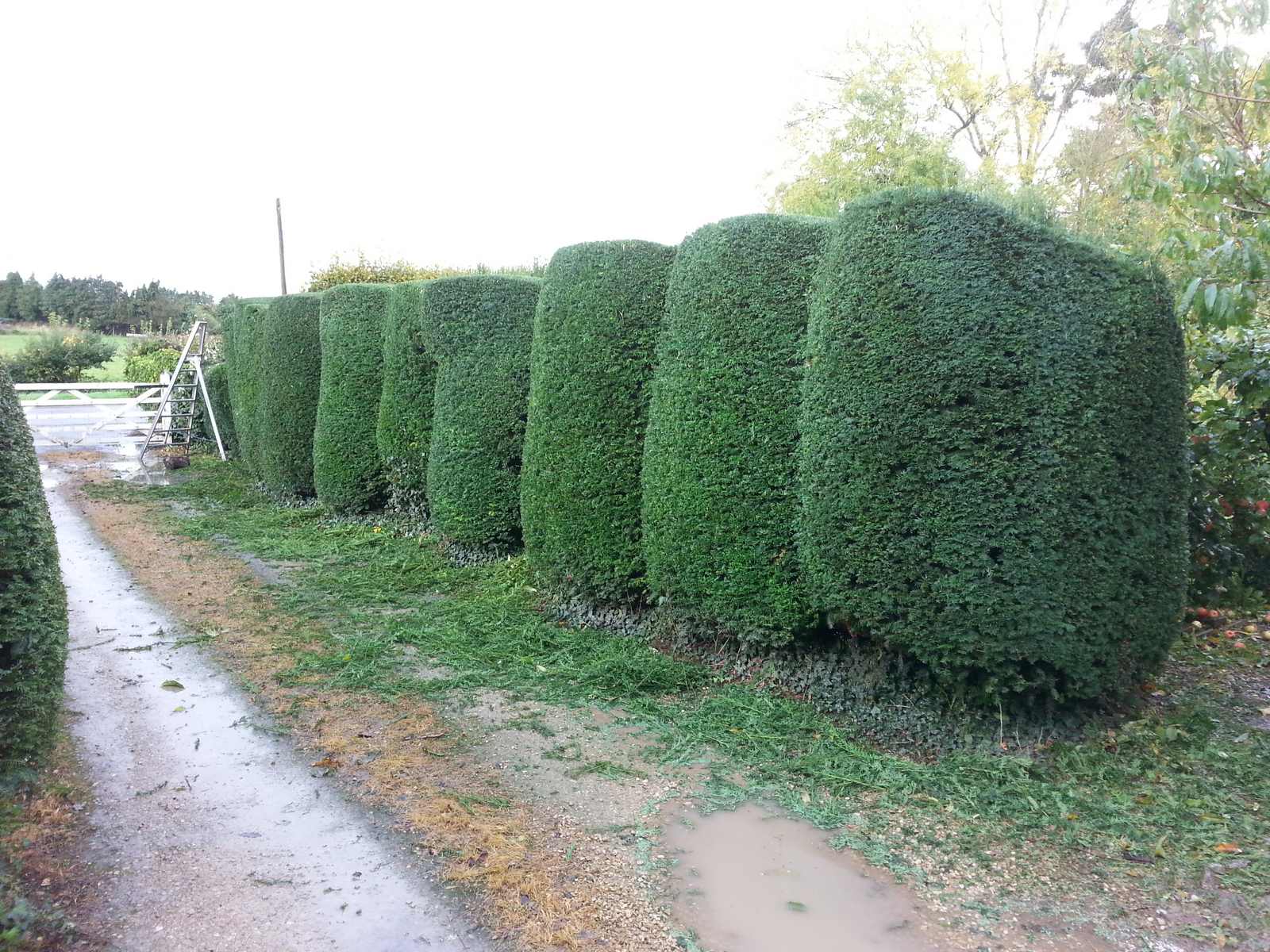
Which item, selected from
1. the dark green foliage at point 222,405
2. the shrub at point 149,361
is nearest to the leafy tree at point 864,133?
the dark green foliage at point 222,405

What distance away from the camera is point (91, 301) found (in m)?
40.5

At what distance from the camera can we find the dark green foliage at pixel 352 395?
10.4m

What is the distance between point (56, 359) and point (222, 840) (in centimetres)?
2986

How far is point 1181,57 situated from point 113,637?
25.5 feet

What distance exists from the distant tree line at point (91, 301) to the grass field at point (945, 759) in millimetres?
35059

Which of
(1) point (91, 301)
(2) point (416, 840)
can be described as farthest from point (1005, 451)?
(1) point (91, 301)

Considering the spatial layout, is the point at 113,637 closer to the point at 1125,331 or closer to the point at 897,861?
the point at 897,861

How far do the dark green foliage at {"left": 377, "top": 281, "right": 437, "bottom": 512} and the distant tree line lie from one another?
31051mm

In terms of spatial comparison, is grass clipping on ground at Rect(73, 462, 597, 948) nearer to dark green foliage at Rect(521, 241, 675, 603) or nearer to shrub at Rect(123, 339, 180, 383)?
dark green foliage at Rect(521, 241, 675, 603)

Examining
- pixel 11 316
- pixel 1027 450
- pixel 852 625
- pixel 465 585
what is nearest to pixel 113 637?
pixel 465 585

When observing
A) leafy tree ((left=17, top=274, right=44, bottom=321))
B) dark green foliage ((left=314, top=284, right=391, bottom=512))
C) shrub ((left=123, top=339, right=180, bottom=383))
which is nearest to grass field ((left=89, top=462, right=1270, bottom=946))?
dark green foliage ((left=314, top=284, right=391, bottom=512))

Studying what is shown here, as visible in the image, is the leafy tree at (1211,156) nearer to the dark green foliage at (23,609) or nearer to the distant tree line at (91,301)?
the dark green foliage at (23,609)

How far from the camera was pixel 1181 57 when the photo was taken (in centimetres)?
450

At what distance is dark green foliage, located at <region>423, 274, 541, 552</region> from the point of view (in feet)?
26.6
